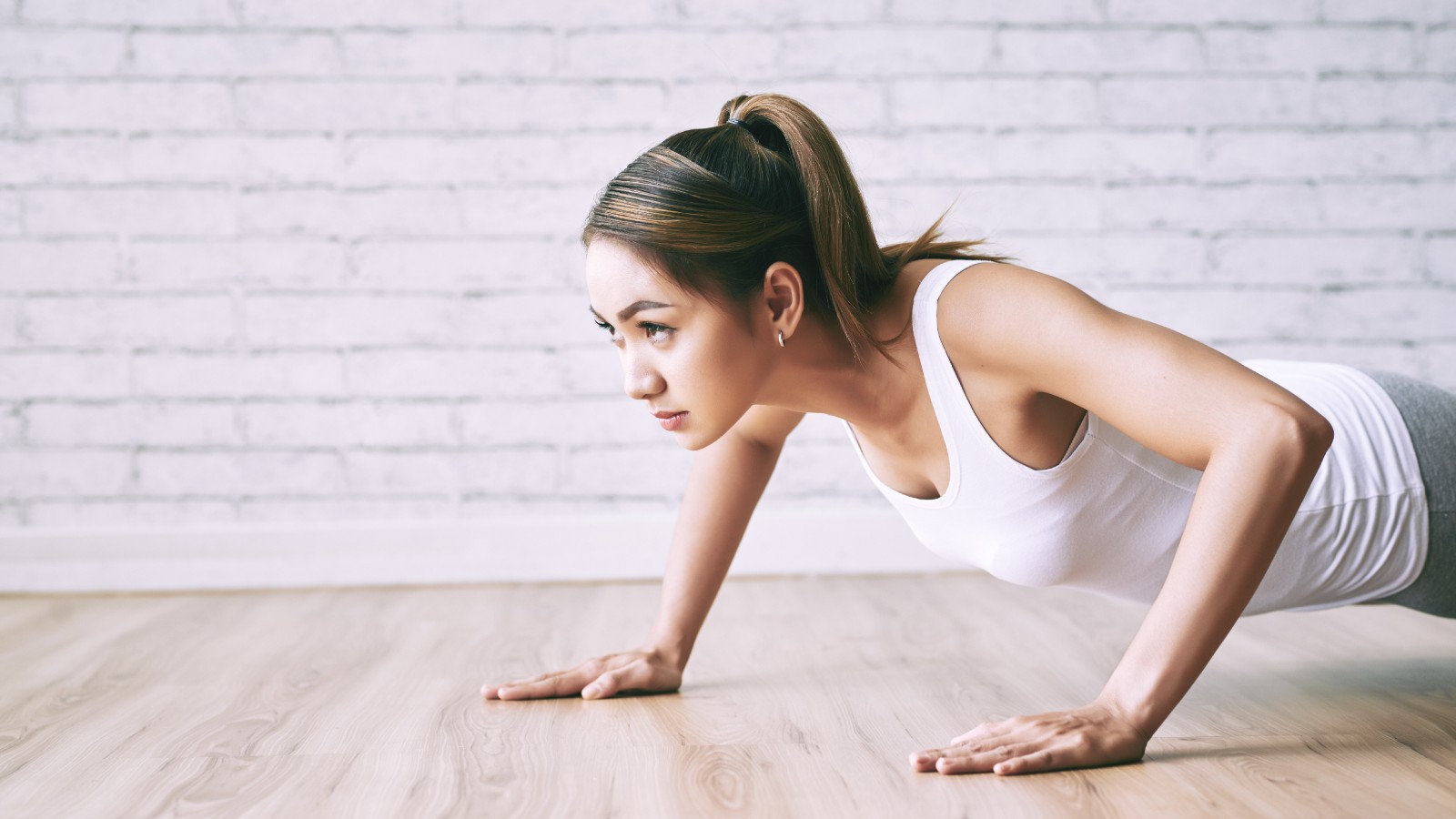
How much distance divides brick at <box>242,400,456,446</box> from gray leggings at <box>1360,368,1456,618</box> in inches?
73.0

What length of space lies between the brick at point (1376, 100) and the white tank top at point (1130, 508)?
1.36 meters

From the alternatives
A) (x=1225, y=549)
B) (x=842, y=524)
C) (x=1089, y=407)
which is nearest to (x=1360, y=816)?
(x=1225, y=549)

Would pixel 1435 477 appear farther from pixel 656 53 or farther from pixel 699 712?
pixel 656 53

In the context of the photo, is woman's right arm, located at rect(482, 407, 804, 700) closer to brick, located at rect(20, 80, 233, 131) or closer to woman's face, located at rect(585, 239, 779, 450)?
woman's face, located at rect(585, 239, 779, 450)

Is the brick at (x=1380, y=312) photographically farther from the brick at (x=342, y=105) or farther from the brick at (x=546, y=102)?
the brick at (x=342, y=105)

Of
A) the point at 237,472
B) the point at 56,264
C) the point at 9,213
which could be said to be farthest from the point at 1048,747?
the point at 9,213

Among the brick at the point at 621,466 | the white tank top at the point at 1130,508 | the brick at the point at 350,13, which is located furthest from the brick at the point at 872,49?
the white tank top at the point at 1130,508

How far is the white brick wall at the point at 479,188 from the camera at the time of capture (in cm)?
257

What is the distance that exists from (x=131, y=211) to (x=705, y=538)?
1.73m

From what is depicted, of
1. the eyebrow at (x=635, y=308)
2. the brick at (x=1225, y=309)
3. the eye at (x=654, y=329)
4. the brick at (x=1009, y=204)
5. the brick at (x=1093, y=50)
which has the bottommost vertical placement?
the brick at (x=1225, y=309)

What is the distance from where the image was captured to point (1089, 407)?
1.16 metres

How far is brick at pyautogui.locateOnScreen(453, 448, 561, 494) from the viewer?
2607 mm

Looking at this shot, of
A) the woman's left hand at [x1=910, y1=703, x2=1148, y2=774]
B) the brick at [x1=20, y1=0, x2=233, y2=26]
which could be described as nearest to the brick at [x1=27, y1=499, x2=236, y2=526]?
the brick at [x1=20, y1=0, x2=233, y2=26]

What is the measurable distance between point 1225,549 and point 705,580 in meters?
0.70
